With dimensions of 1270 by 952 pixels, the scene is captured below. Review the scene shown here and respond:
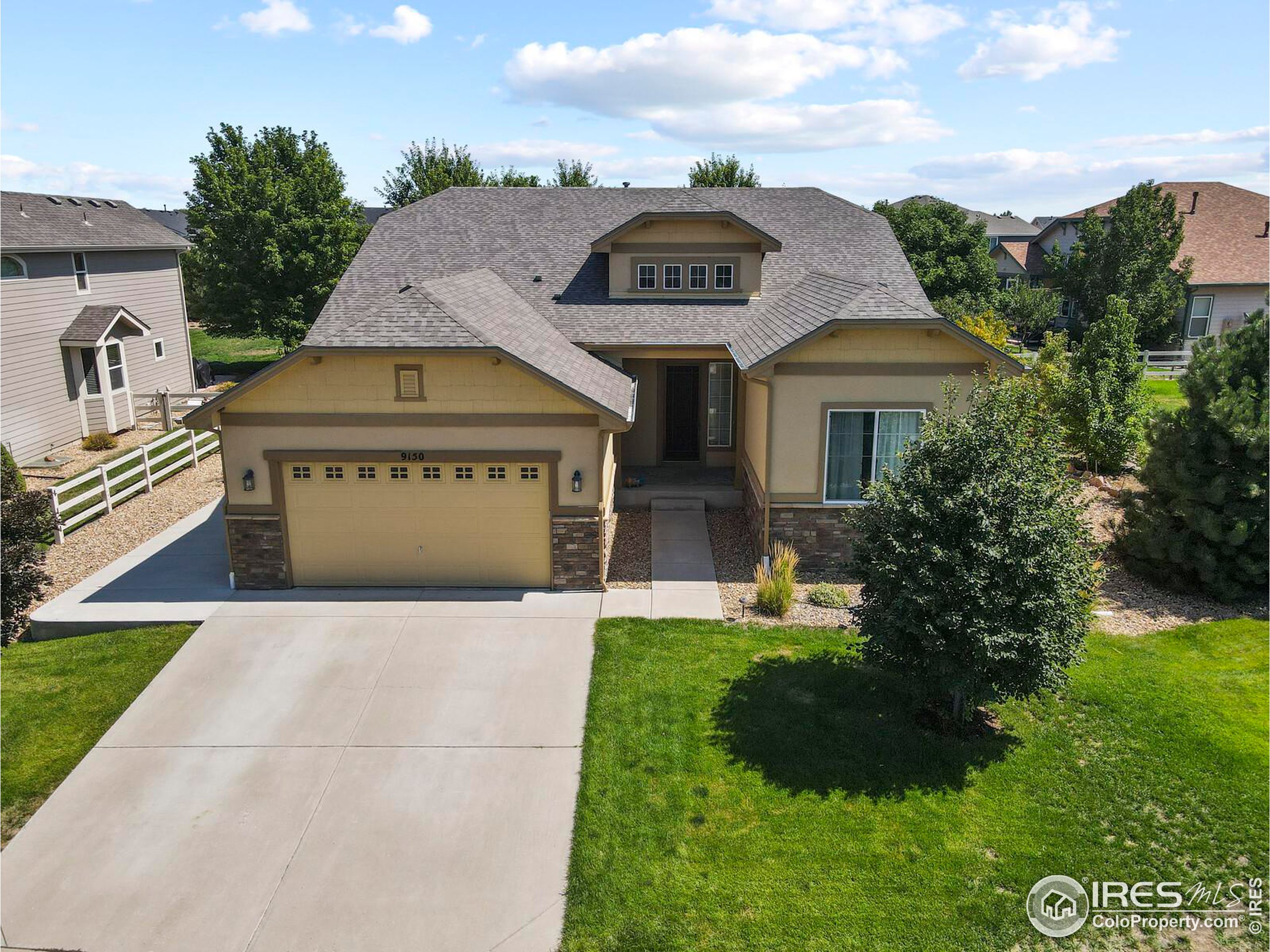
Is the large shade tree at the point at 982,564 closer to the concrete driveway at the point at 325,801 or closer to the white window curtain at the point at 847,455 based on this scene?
the concrete driveway at the point at 325,801

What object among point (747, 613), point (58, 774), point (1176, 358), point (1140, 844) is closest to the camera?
point (1140, 844)

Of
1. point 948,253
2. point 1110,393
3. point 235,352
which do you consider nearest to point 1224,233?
point 948,253

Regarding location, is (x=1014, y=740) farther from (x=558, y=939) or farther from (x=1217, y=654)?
(x=558, y=939)

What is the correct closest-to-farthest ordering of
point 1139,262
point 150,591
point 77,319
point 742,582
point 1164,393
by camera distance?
point 150,591 → point 742,582 → point 77,319 → point 1164,393 → point 1139,262

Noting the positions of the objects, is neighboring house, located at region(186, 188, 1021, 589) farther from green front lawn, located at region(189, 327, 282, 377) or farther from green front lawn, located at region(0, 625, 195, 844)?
green front lawn, located at region(189, 327, 282, 377)

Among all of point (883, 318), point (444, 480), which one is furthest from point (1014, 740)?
point (444, 480)

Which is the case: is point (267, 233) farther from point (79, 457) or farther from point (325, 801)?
point (325, 801)

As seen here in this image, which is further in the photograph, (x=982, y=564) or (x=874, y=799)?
(x=982, y=564)
